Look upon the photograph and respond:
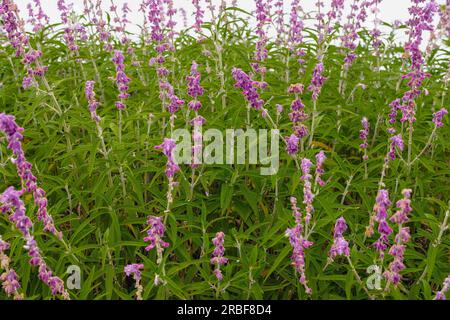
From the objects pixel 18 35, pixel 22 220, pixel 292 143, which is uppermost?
pixel 18 35

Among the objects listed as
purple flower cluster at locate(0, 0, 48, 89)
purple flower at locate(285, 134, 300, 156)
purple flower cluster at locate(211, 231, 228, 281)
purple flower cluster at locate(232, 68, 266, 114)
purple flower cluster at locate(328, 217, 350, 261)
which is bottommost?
purple flower cluster at locate(211, 231, 228, 281)

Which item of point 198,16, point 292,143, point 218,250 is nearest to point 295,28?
point 198,16

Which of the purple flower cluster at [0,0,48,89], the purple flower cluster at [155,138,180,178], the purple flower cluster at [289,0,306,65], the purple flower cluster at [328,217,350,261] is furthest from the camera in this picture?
the purple flower cluster at [289,0,306,65]

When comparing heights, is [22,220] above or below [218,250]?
above

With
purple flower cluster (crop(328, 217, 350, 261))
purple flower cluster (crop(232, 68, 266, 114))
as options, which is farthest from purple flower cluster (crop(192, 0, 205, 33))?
purple flower cluster (crop(328, 217, 350, 261))

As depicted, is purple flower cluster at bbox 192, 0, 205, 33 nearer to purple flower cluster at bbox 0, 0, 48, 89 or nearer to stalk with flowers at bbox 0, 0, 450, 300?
stalk with flowers at bbox 0, 0, 450, 300

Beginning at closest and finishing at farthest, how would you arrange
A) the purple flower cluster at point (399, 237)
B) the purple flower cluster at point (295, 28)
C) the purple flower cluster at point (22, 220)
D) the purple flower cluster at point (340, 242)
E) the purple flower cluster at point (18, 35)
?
the purple flower cluster at point (22, 220)
the purple flower cluster at point (399, 237)
the purple flower cluster at point (340, 242)
the purple flower cluster at point (18, 35)
the purple flower cluster at point (295, 28)

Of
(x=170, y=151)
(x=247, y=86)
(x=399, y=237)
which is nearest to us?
(x=399, y=237)

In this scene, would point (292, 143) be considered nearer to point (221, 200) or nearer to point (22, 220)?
point (221, 200)

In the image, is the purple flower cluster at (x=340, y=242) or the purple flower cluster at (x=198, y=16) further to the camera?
the purple flower cluster at (x=198, y=16)

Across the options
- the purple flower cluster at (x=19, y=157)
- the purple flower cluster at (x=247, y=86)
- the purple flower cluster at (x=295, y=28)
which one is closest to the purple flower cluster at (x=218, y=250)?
the purple flower cluster at (x=19, y=157)

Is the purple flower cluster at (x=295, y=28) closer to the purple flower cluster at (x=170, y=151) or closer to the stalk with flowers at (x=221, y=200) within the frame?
the stalk with flowers at (x=221, y=200)

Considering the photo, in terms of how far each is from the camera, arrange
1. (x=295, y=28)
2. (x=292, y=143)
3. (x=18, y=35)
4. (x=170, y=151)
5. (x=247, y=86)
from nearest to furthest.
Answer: (x=170, y=151), (x=292, y=143), (x=247, y=86), (x=18, y=35), (x=295, y=28)
